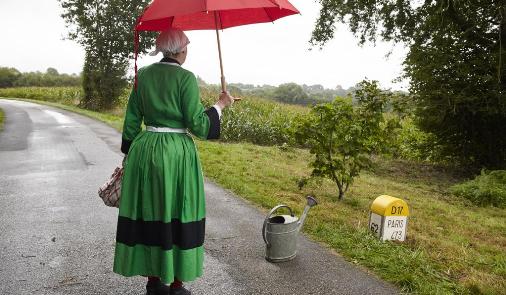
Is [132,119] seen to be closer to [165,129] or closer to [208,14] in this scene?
[165,129]

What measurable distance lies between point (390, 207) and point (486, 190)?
5872 millimetres

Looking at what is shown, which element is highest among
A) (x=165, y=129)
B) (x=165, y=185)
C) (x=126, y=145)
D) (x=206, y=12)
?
(x=206, y=12)

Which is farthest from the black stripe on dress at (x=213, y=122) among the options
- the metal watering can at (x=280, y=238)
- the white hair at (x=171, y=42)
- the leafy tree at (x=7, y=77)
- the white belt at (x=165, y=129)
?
the leafy tree at (x=7, y=77)

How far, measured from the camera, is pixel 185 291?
3.31 metres

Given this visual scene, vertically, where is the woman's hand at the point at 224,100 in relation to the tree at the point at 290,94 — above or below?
below

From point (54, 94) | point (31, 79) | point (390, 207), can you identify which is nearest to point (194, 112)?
point (390, 207)

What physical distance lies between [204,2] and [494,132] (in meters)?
13.0

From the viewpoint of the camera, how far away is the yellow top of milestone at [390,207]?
5.05 m

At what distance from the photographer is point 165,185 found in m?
2.97

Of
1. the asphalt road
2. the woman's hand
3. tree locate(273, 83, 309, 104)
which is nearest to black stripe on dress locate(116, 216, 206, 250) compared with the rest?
the asphalt road

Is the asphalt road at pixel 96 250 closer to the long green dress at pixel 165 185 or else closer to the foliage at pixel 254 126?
the long green dress at pixel 165 185

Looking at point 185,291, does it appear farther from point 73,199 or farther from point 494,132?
point 494,132

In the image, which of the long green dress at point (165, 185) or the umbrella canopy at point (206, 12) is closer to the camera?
the umbrella canopy at point (206, 12)

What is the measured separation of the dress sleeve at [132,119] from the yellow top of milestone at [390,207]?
3197 millimetres
